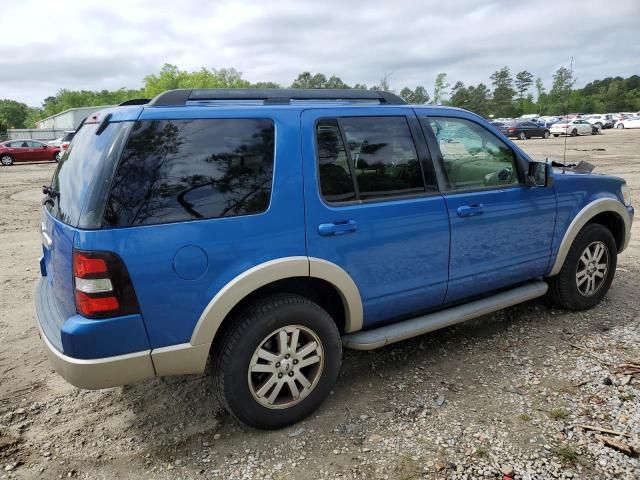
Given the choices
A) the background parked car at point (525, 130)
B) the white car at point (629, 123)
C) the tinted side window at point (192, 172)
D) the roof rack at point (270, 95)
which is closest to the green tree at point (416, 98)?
the roof rack at point (270, 95)

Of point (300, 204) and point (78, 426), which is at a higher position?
point (300, 204)

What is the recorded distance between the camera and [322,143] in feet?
9.87

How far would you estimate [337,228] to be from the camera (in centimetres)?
294

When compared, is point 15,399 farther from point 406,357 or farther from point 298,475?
point 406,357

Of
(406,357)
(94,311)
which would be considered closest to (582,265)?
(406,357)

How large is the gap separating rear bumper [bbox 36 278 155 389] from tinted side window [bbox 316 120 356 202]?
55.0 inches

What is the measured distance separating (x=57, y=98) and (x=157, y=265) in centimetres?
15745

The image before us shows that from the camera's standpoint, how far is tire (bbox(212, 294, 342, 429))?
273 cm

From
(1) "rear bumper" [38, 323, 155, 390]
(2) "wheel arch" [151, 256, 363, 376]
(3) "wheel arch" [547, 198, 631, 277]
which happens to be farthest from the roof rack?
(3) "wheel arch" [547, 198, 631, 277]

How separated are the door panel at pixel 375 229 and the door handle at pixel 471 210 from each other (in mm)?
152

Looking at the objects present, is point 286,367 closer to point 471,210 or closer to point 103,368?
point 103,368

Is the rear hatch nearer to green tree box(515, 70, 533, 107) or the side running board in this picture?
the side running board

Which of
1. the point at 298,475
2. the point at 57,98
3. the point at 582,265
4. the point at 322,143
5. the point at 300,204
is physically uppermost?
the point at 57,98

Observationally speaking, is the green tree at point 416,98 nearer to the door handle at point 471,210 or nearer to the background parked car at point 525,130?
the door handle at point 471,210
